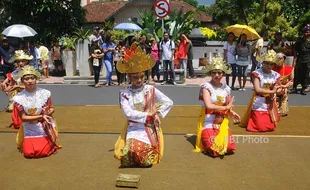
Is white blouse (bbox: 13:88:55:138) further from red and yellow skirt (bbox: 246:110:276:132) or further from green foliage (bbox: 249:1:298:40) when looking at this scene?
green foliage (bbox: 249:1:298:40)

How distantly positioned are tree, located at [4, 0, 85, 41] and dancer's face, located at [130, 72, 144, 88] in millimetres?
16930

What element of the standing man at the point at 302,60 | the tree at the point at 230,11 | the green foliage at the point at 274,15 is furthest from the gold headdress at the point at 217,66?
the tree at the point at 230,11

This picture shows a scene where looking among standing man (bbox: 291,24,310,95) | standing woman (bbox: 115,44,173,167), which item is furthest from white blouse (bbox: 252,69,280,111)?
standing man (bbox: 291,24,310,95)

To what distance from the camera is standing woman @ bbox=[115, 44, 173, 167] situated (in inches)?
183

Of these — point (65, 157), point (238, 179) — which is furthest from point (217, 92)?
point (65, 157)

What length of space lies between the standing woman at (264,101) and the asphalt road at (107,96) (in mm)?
2802

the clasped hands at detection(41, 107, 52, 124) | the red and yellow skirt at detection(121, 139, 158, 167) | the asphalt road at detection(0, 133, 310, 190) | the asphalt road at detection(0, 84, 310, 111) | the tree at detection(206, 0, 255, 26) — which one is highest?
the tree at detection(206, 0, 255, 26)

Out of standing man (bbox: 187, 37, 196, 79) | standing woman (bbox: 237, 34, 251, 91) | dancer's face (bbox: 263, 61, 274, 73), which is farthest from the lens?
standing man (bbox: 187, 37, 196, 79)

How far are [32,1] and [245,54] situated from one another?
528 inches

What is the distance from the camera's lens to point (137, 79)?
15.6 ft

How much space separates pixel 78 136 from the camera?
6250 mm

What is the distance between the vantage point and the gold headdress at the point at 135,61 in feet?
15.1

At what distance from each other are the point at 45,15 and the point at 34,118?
17591 mm

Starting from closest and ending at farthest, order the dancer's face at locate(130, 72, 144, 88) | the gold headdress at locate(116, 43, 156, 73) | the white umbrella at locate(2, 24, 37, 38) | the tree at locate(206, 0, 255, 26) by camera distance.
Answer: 1. the gold headdress at locate(116, 43, 156, 73)
2. the dancer's face at locate(130, 72, 144, 88)
3. the white umbrella at locate(2, 24, 37, 38)
4. the tree at locate(206, 0, 255, 26)
